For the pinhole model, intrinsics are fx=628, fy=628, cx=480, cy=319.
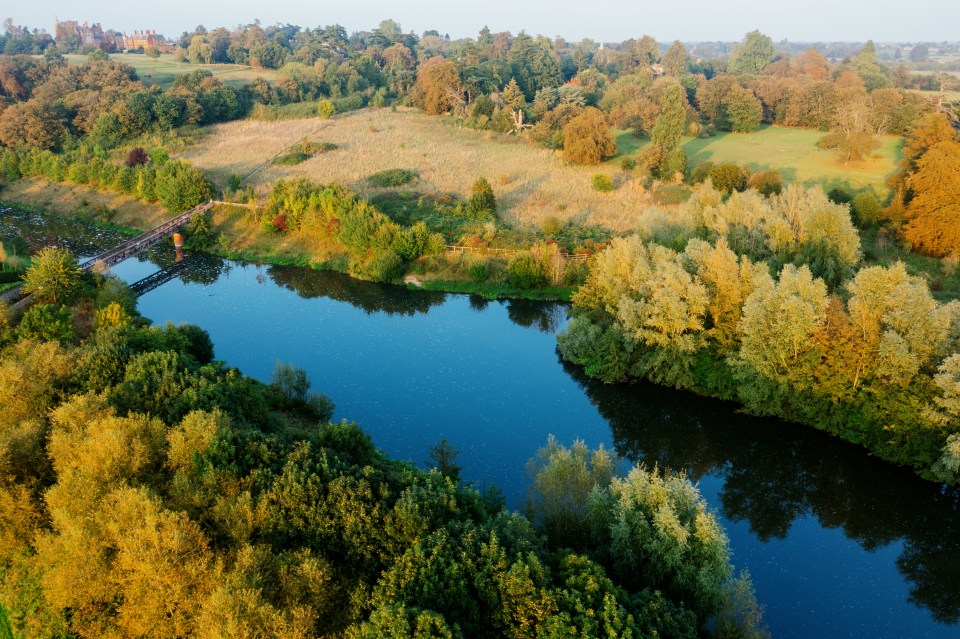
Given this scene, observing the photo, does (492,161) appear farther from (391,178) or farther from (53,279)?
(53,279)

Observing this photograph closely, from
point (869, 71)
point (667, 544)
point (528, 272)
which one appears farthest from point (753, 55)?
point (667, 544)

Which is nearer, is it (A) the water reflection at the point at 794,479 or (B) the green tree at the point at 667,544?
(B) the green tree at the point at 667,544

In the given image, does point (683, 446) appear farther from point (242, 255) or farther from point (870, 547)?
point (242, 255)

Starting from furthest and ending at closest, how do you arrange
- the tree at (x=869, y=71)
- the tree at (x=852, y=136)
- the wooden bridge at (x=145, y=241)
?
the tree at (x=869, y=71)
the tree at (x=852, y=136)
the wooden bridge at (x=145, y=241)

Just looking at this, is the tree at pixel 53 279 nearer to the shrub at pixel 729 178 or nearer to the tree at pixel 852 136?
the shrub at pixel 729 178

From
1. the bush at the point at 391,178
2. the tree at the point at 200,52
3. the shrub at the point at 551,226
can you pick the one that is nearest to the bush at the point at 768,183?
the shrub at the point at 551,226

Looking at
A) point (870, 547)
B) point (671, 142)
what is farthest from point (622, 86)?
point (870, 547)
